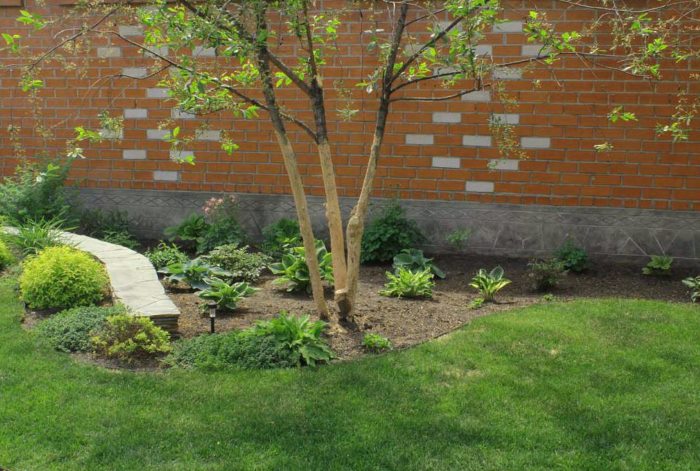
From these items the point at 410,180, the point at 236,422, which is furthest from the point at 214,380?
the point at 410,180

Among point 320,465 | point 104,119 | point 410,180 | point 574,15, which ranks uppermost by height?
point 574,15

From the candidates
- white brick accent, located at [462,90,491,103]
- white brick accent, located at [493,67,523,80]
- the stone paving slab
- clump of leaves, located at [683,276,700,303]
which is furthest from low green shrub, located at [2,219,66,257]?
clump of leaves, located at [683,276,700,303]

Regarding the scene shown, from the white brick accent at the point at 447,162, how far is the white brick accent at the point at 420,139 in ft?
0.67

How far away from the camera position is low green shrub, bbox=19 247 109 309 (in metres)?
6.61

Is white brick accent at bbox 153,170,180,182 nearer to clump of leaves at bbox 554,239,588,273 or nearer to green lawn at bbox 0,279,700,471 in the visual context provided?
green lawn at bbox 0,279,700,471

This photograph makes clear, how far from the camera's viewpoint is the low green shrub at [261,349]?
5.57m

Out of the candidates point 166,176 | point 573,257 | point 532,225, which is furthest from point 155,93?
point 573,257

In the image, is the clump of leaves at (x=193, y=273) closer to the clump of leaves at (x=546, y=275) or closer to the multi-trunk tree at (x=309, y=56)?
the multi-trunk tree at (x=309, y=56)

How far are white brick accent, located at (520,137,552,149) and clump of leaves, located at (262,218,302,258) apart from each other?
2.69 m

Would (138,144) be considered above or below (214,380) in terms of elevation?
above

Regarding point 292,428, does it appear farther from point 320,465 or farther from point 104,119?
point 104,119

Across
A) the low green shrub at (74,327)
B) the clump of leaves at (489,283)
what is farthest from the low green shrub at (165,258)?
the clump of leaves at (489,283)

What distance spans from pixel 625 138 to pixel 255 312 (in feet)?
14.3

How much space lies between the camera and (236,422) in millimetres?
4703
